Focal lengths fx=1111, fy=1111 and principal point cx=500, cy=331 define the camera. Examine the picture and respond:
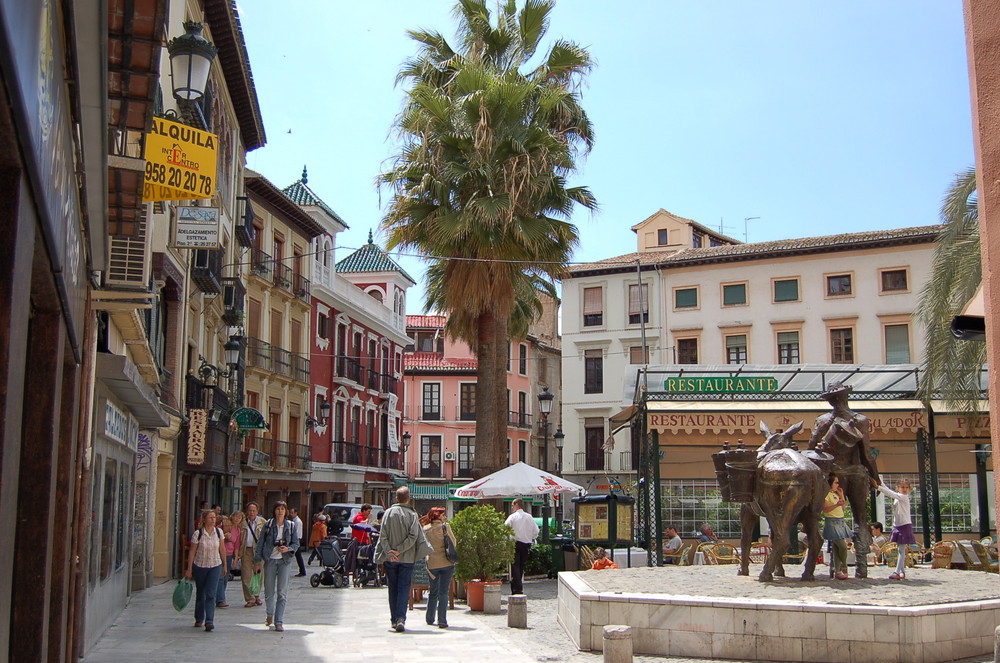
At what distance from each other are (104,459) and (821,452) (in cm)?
851

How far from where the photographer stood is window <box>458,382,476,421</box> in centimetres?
6366

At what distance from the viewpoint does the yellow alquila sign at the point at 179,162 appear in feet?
39.5

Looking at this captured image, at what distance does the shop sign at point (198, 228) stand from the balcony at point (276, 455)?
1580 centimetres

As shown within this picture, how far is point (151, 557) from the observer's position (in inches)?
842

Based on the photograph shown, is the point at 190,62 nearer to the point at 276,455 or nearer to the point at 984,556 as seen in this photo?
the point at 984,556

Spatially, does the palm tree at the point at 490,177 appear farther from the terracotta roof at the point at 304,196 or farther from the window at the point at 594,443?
the window at the point at 594,443

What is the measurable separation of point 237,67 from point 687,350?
96.7 feet

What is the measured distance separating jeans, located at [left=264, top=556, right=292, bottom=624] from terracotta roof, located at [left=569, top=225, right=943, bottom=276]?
37.9 m

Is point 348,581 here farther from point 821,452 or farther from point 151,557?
point 821,452

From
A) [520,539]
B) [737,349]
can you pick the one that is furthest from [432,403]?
[520,539]

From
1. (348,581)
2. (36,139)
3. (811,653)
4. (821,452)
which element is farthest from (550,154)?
(36,139)

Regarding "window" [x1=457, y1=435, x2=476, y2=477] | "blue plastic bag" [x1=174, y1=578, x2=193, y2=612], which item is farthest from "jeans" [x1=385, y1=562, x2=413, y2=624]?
"window" [x1=457, y1=435, x2=476, y2=477]

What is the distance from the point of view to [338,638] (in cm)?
1250

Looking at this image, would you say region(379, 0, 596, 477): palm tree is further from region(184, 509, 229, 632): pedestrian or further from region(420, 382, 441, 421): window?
region(420, 382, 441, 421): window
